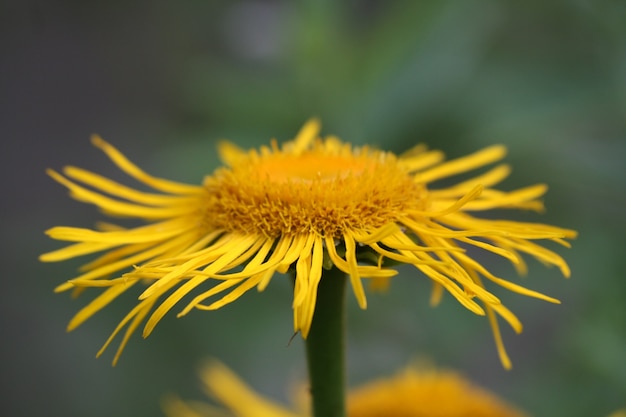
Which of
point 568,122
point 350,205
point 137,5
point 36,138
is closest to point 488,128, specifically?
point 568,122

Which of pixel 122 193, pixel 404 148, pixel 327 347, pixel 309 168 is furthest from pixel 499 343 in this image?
pixel 404 148

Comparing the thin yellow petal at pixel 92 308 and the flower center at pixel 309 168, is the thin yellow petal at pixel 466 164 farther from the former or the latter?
the thin yellow petal at pixel 92 308

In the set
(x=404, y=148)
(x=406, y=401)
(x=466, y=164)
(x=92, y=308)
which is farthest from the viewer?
(x=404, y=148)

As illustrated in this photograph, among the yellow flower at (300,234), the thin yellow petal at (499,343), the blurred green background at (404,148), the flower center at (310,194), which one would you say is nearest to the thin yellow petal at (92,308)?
the yellow flower at (300,234)

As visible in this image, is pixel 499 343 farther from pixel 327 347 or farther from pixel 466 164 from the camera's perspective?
pixel 466 164

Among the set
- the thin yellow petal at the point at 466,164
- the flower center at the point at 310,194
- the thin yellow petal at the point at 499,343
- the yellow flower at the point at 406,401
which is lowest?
the thin yellow petal at the point at 499,343

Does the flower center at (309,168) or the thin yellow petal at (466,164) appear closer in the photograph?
the flower center at (309,168)

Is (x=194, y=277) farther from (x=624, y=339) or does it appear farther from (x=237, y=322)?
(x=237, y=322)
